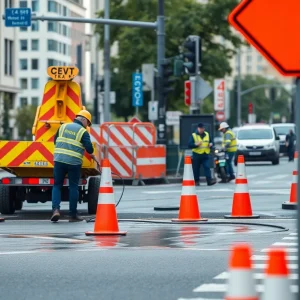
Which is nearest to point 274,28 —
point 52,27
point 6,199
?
point 6,199

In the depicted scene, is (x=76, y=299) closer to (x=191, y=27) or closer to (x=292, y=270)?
(x=292, y=270)

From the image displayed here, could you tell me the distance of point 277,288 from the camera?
633 centimetres

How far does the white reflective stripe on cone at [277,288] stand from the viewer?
6.30m

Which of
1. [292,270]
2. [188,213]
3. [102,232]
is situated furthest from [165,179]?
[292,270]

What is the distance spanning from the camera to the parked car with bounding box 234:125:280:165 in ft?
170

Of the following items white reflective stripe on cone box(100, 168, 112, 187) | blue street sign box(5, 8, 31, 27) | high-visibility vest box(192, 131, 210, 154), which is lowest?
white reflective stripe on cone box(100, 168, 112, 187)

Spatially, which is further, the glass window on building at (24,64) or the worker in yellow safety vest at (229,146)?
the glass window on building at (24,64)

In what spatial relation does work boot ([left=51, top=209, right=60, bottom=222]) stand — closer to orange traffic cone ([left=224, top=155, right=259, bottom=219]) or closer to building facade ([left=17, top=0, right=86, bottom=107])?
orange traffic cone ([left=224, top=155, right=259, bottom=219])

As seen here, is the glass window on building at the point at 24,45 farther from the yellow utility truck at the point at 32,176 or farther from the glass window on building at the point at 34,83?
the yellow utility truck at the point at 32,176

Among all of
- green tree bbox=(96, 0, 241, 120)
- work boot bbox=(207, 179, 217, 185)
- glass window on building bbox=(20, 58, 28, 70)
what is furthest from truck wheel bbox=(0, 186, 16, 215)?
glass window on building bbox=(20, 58, 28, 70)

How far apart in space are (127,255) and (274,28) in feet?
20.3

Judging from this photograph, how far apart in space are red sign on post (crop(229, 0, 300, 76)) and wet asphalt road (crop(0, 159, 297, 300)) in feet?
8.91

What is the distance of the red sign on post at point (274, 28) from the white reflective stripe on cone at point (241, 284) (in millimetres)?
1552

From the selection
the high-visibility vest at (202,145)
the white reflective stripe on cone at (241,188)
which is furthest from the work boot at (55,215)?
the high-visibility vest at (202,145)
